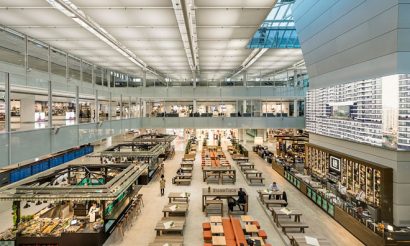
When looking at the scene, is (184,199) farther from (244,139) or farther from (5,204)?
(244,139)

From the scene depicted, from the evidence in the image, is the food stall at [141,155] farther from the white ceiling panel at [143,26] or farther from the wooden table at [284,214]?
the wooden table at [284,214]

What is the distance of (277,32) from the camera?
1869 cm

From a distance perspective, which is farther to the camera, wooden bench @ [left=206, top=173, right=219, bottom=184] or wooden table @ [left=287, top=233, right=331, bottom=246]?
wooden bench @ [left=206, top=173, right=219, bottom=184]

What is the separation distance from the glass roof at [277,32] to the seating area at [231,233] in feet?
37.6

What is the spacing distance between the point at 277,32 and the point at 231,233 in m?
13.8

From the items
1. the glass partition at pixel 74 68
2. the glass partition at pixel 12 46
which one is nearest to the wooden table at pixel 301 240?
the glass partition at pixel 12 46

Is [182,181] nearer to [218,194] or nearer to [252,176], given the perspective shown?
[252,176]

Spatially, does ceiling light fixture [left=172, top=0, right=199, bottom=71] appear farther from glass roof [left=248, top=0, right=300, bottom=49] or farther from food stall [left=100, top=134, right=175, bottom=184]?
food stall [left=100, top=134, right=175, bottom=184]

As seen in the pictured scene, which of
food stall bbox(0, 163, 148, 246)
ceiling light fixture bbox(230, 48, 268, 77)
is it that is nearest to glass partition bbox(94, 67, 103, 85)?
ceiling light fixture bbox(230, 48, 268, 77)

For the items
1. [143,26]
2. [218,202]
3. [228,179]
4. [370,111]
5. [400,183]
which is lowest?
[228,179]

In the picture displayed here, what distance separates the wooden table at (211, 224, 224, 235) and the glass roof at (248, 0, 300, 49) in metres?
11.8

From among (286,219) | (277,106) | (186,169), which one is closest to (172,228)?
(286,219)

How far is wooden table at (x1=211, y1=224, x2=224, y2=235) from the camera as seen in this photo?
32.0 ft

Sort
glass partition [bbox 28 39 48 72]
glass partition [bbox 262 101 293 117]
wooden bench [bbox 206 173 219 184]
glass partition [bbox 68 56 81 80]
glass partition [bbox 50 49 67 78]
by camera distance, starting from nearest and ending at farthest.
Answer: glass partition [bbox 28 39 48 72]
glass partition [bbox 50 49 67 78]
wooden bench [bbox 206 173 219 184]
glass partition [bbox 68 56 81 80]
glass partition [bbox 262 101 293 117]
